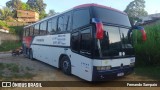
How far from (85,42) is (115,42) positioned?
1.18 m

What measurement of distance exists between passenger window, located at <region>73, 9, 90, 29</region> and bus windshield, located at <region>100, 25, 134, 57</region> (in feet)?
2.94

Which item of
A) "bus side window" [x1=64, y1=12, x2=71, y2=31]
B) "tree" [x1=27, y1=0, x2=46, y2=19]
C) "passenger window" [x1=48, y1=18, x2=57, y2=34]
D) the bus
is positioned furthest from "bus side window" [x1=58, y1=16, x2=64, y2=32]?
"tree" [x1=27, y1=0, x2=46, y2=19]

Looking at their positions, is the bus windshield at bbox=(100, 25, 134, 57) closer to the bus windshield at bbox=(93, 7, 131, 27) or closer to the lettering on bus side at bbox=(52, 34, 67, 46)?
the bus windshield at bbox=(93, 7, 131, 27)

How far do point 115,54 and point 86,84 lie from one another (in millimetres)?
1731

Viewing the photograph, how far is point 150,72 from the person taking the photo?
1047 cm

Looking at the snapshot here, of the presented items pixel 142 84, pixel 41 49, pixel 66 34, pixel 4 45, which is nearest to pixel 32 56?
pixel 41 49

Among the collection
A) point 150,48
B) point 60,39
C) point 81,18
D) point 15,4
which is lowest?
point 150,48

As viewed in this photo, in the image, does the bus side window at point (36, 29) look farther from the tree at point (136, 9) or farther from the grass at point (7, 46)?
the tree at point (136, 9)

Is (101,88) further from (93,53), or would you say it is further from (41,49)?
(41,49)

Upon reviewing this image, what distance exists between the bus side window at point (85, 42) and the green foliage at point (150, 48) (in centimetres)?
481

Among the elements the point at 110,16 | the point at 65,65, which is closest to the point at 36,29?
the point at 65,65

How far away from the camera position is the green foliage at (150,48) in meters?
11.3

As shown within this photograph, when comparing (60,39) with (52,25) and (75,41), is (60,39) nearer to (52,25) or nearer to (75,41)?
(52,25)

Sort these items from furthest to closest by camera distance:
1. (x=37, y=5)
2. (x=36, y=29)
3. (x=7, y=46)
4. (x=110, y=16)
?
1. (x=37, y=5)
2. (x=7, y=46)
3. (x=36, y=29)
4. (x=110, y=16)
